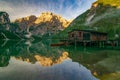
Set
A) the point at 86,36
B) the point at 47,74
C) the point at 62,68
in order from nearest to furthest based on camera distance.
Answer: the point at 47,74, the point at 62,68, the point at 86,36

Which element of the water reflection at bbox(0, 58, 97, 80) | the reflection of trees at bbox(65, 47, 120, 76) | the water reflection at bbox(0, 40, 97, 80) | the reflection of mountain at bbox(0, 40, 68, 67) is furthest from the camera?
Result: the reflection of mountain at bbox(0, 40, 68, 67)

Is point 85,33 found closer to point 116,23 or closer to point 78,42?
point 78,42

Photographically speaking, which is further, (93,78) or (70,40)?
(70,40)

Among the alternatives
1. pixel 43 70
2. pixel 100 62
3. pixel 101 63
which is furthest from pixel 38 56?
pixel 43 70

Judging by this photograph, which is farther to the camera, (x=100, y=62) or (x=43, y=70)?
(x=100, y=62)

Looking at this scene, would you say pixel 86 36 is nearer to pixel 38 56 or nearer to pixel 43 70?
pixel 38 56

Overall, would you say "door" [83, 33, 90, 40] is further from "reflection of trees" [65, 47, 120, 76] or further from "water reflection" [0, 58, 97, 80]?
"water reflection" [0, 58, 97, 80]

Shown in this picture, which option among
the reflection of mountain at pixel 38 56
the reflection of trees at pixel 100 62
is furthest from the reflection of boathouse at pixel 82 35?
the reflection of trees at pixel 100 62

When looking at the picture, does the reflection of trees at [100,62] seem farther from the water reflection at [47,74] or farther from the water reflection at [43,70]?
the water reflection at [47,74]

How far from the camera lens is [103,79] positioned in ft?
95.7

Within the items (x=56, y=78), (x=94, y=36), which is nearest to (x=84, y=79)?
(x=56, y=78)

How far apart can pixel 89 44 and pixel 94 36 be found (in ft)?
33.4

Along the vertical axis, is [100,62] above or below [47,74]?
below

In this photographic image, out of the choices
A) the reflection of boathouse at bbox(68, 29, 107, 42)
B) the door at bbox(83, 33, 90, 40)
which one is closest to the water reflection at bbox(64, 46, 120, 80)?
the reflection of boathouse at bbox(68, 29, 107, 42)
